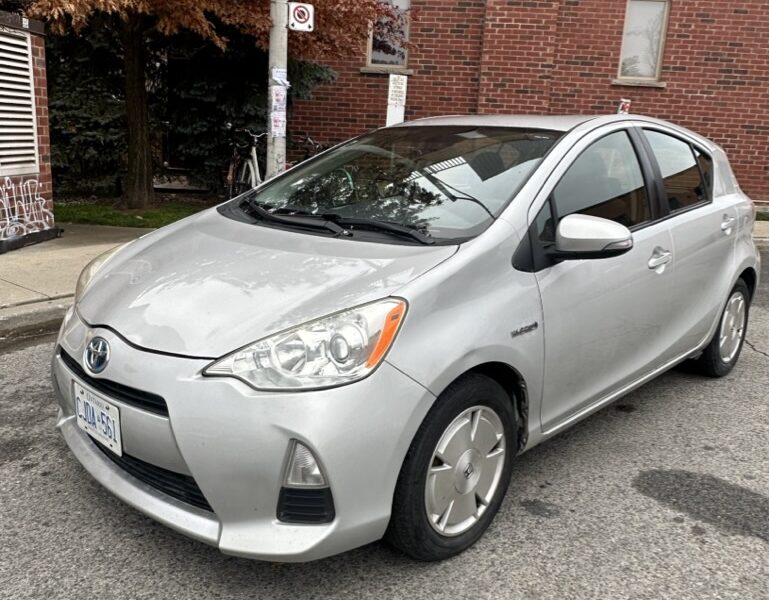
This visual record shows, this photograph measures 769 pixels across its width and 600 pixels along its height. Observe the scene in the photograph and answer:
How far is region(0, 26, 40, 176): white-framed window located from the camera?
6891 millimetres

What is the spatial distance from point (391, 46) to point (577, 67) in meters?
3.05

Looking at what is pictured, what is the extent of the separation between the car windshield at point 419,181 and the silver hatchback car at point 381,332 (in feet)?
0.04

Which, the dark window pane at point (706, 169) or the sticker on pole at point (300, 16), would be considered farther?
the sticker on pole at point (300, 16)

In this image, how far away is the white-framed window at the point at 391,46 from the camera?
11.3 meters

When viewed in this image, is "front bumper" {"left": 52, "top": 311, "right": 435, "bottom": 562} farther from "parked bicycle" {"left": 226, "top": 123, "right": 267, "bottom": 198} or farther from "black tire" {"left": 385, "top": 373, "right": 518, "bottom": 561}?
"parked bicycle" {"left": 226, "top": 123, "right": 267, "bottom": 198}

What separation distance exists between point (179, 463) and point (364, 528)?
59 cm

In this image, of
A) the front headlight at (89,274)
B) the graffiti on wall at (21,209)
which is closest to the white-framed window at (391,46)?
the graffiti on wall at (21,209)

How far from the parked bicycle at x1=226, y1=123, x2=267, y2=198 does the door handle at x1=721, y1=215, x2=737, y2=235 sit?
733 centimetres

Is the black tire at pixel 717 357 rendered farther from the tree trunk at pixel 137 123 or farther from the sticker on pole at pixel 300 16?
the tree trunk at pixel 137 123

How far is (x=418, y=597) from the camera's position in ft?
7.55

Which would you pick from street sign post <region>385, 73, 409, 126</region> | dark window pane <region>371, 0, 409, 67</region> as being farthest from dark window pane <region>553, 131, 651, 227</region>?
dark window pane <region>371, 0, 409, 67</region>

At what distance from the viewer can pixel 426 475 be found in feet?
7.43

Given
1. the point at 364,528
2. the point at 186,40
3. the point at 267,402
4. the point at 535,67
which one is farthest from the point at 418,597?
the point at 535,67

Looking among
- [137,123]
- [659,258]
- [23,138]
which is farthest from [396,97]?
[659,258]
